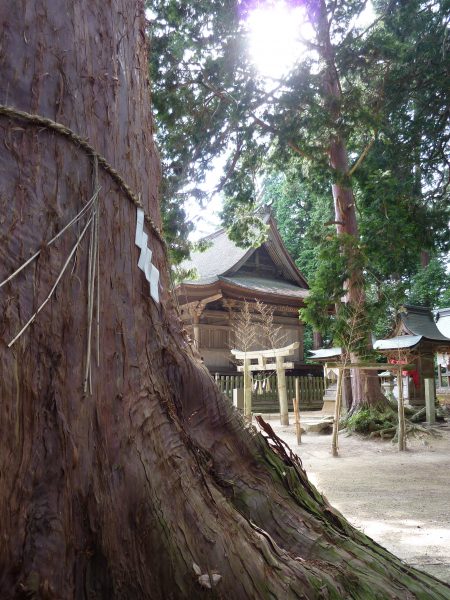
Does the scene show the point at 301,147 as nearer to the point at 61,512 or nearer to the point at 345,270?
the point at 345,270

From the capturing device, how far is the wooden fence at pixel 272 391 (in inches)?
595

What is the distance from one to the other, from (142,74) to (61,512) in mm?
1539

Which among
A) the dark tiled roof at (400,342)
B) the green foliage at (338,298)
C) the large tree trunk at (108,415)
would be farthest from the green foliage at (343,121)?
the large tree trunk at (108,415)

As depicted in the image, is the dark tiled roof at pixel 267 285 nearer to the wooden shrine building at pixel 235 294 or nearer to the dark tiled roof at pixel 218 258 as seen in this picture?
the wooden shrine building at pixel 235 294

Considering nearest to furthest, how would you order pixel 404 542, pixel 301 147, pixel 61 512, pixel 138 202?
pixel 61 512, pixel 138 202, pixel 404 542, pixel 301 147

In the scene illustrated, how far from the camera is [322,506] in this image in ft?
6.42

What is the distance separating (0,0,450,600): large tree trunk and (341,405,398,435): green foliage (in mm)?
8666

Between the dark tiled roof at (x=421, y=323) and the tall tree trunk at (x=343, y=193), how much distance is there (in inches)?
182

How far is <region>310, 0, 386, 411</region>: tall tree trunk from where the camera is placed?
9383 millimetres

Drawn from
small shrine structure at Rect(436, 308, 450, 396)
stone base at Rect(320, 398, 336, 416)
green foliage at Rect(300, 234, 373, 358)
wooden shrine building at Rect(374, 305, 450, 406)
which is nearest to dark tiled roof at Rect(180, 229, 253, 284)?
stone base at Rect(320, 398, 336, 416)

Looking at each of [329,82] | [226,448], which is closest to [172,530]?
[226,448]

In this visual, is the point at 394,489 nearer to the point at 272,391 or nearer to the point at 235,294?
the point at 272,391

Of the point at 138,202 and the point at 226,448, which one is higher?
the point at 138,202

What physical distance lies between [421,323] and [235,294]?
5.62 m
